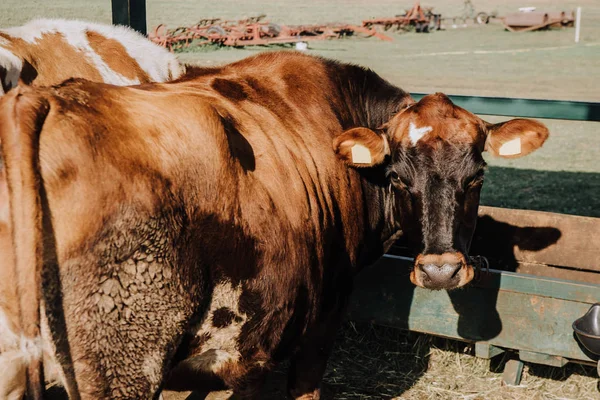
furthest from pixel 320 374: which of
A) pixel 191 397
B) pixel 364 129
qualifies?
pixel 364 129

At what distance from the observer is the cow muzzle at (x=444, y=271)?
3455 millimetres

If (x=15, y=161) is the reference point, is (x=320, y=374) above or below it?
below

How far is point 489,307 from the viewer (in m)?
4.24

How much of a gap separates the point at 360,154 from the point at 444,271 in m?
0.74

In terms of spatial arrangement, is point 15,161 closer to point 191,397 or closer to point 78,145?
point 78,145

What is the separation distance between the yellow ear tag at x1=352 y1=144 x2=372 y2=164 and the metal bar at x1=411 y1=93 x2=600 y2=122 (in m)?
1.82

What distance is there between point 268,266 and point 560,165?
8876 mm

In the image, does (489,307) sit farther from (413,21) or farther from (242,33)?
(413,21)

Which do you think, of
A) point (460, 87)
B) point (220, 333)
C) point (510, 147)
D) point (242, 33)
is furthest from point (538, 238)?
point (242, 33)

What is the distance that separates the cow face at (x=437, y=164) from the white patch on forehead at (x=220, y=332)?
1.05 metres

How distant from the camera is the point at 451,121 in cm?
366

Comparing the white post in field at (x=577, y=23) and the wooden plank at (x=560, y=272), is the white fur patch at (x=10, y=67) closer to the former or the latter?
the wooden plank at (x=560, y=272)

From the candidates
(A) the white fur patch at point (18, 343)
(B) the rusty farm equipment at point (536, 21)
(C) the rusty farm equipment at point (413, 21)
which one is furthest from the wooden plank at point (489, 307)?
(B) the rusty farm equipment at point (536, 21)

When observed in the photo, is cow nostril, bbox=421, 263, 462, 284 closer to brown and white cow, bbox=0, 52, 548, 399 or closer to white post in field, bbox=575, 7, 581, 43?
brown and white cow, bbox=0, 52, 548, 399
